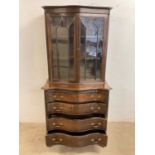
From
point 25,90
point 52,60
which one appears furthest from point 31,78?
point 52,60

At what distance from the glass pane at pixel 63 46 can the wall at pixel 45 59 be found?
1.84ft

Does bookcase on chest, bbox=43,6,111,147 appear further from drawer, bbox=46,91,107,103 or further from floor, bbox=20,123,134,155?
floor, bbox=20,123,134,155

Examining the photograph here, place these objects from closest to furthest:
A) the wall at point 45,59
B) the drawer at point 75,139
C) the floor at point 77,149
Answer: the drawer at point 75,139 → the floor at point 77,149 → the wall at point 45,59

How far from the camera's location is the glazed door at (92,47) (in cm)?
237

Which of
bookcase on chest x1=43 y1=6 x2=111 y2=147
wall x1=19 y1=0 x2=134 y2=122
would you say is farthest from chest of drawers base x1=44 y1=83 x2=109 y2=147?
wall x1=19 y1=0 x2=134 y2=122

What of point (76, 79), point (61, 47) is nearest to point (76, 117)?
point (76, 79)

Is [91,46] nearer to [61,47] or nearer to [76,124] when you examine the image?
[61,47]

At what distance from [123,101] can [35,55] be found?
1.45m

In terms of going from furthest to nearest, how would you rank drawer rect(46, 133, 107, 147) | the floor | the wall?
the wall < the floor < drawer rect(46, 133, 107, 147)

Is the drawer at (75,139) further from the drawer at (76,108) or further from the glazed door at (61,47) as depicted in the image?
the glazed door at (61,47)

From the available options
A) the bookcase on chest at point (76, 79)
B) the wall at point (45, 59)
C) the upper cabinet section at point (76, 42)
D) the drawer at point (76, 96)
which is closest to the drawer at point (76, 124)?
the bookcase on chest at point (76, 79)

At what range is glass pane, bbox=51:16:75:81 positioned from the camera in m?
2.35

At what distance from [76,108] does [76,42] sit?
731mm
